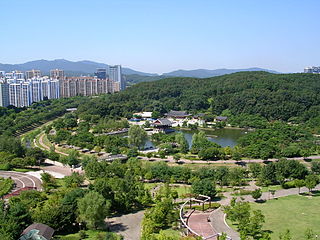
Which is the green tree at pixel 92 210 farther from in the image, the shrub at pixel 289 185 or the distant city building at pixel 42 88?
the distant city building at pixel 42 88

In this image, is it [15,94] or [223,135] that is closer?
[223,135]

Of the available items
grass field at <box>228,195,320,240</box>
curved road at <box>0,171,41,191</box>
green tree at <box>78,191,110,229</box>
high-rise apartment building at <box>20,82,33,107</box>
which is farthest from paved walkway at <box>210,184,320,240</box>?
high-rise apartment building at <box>20,82,33,107</box>

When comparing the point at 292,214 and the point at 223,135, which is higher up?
the point at 292,214

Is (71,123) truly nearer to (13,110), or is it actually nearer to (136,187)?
(13,110)

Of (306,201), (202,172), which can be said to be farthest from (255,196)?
(202,172)

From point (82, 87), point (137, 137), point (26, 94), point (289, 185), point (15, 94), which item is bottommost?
point (289, 185)

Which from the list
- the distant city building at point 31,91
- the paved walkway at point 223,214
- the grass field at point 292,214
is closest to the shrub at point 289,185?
the paved walkway at point 223,214

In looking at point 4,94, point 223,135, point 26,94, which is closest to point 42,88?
point 26,94

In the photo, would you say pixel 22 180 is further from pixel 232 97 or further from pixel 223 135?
pixel 232 97
